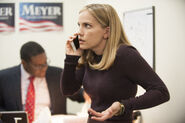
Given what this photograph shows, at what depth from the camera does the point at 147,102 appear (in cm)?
103

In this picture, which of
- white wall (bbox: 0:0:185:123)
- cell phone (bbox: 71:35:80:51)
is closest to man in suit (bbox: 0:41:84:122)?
white wall (bbox: 0:0:185:123)

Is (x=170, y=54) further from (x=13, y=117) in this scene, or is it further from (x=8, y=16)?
(x=8, y=16)

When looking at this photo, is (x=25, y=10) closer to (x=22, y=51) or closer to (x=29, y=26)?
(x=29, y=26)

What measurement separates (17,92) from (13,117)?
1.07 m

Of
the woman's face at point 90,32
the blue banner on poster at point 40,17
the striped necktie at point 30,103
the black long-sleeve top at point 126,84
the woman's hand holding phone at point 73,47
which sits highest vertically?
the blue banner on poster at point 40,17

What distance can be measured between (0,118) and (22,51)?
1.13 metres

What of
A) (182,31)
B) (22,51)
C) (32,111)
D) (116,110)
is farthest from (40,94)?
(116,110)

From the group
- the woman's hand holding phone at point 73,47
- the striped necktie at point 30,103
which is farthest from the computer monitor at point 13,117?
the striped necktie at point 30,103

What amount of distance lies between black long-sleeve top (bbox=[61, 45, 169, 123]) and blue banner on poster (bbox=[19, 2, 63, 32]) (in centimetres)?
255

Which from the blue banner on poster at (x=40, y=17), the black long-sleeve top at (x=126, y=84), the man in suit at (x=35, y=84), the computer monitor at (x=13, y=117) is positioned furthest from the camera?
the blue banner on poster at (x=40, y=17)

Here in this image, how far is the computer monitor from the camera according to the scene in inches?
66.9

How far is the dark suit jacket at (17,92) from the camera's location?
9.08 feet

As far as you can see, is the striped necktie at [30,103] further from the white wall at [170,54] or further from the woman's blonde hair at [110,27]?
the woman's blonde hair at [110,27]

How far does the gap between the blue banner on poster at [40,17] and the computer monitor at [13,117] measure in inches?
81.4
